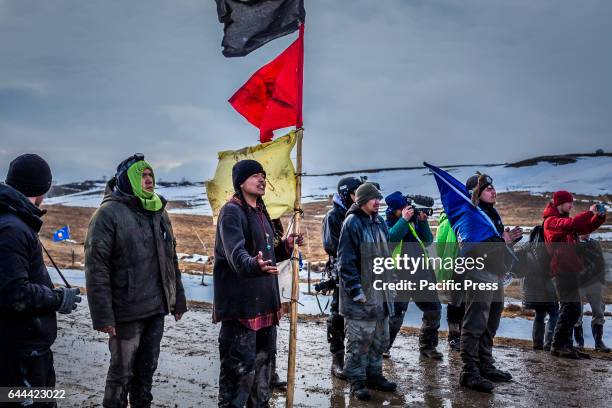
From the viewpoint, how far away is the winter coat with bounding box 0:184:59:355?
3090mm

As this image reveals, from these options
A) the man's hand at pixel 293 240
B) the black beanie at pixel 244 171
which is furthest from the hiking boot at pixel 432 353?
the black beanie at pixel 244 171

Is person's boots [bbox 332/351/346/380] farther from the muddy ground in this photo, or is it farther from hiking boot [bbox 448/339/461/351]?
hiking boot [bbox 448/339/461/351]

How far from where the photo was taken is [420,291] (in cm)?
777

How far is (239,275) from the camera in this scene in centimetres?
432

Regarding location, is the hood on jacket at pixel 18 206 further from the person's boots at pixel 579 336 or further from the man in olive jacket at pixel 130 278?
the person's boots at pixel 579 336

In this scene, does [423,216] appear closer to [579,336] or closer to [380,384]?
[380,384]

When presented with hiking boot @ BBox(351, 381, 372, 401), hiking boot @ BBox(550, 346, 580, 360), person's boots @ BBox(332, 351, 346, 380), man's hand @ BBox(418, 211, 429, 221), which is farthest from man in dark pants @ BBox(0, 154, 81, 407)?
hiking boot @ BBox(550, 346, 580, 360)

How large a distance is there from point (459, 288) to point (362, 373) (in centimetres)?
200

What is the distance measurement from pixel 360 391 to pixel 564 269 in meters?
3.85

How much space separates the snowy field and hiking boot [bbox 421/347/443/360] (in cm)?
3394

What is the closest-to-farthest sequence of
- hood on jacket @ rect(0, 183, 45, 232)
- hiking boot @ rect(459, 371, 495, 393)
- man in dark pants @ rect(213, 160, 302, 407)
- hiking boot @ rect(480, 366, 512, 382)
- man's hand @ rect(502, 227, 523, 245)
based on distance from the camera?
hood on jacket @ rect(0, 183, 45, 232)
man in dark pants @ rect(213, 160, 302, 407)
hiking boot @ rect(459, 371, 495, 393)
man's hand @ rect(502, 227, 523, 245)
hiking boot @ rect(480, 366, 512, 382)

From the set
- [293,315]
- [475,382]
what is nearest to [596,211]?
[475,382]

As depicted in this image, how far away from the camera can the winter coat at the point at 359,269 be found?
18.8 ft

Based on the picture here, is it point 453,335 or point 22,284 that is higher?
point 22,284
